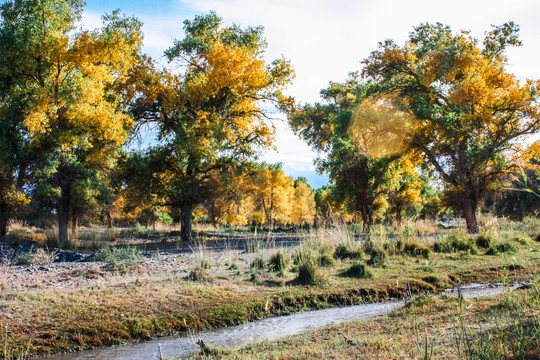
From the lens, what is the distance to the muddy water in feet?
18.0

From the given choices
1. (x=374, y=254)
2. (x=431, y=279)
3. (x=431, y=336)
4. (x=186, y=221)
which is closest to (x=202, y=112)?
(x=186, y=221)

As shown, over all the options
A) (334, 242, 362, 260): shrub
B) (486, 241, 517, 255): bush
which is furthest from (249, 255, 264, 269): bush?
(486, 241, 517, 255): bush

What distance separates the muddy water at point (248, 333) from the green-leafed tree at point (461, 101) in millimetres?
11976

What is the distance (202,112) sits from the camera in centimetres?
1850

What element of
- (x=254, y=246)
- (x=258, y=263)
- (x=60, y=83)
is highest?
(x=60, y=83)

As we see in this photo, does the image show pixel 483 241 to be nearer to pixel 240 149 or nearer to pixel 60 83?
pixel 240 149

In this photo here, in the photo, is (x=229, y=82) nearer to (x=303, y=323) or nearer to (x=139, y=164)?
(x=139, y=164)

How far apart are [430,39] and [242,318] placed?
17472 millimetres

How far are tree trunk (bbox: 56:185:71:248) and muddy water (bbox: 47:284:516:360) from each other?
10521 millimetres

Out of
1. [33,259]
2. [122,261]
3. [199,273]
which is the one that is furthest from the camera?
[33,259]

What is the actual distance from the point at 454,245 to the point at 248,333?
340 inches

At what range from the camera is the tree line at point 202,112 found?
14.4m

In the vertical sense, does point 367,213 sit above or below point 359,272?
above

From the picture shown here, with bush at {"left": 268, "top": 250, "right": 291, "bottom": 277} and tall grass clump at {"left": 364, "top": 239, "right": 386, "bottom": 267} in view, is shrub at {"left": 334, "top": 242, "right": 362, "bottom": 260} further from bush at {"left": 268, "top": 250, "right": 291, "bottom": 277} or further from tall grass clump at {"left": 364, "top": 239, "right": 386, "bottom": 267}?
bush at {"left": 268, "top": 250, "right": 291, "bottom": 277}
